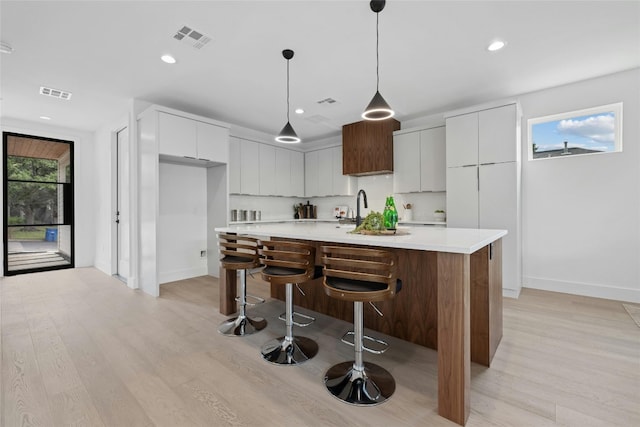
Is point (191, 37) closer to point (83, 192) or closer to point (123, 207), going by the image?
point (123, 207)

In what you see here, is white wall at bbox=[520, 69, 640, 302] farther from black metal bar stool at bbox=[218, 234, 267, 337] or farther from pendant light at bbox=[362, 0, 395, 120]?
black metal bar stool at bbox=[218, 234, 267, 337]

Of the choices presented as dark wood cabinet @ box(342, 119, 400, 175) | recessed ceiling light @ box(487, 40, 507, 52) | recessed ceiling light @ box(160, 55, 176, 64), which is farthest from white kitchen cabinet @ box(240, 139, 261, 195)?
recessed ceiling light @ box(487, 40, 507, 52)

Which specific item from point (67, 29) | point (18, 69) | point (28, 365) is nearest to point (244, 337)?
point (28, 365)

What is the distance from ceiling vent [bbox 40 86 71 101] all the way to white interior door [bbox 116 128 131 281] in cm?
81

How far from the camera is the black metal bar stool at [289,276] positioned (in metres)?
2.00

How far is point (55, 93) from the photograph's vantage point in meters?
3.74

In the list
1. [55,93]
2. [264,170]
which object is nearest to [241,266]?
[264,170]

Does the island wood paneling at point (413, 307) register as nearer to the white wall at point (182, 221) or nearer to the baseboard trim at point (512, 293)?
the baseboard trim at point (512, 293)

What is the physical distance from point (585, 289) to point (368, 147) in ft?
11.8

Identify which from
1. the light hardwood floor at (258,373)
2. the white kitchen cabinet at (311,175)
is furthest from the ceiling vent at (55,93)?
the white kitchen cabinet at (311,175)

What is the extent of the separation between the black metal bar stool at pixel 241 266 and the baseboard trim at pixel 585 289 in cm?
373

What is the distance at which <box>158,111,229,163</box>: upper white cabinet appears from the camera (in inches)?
148

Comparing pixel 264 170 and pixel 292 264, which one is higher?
pixel 264 170

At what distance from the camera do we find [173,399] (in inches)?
66.5
